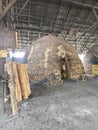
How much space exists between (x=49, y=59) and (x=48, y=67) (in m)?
0.59

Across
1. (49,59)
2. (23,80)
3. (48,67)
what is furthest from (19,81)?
(49,59)

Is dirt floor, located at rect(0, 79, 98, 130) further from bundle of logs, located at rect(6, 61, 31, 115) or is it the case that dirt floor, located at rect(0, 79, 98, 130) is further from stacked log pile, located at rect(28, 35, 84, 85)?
stacked log pile, located at rect(28, 35, 84, 85)

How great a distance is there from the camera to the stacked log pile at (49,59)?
26.9 ft

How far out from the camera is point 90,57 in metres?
13.8

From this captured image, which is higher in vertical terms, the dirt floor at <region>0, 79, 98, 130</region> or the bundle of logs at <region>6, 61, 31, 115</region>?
the bundle of logs at <region>6, 61, 31, 115</region>

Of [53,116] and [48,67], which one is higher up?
[48,67]

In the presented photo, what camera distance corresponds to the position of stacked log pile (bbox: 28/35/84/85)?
8.20 meters

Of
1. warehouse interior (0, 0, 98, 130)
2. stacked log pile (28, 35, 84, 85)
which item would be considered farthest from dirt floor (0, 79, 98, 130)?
stacked log pile (28, 35, 84, 85)

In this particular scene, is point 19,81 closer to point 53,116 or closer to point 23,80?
point 23,80

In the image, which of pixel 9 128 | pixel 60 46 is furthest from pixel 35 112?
pixel 60 46

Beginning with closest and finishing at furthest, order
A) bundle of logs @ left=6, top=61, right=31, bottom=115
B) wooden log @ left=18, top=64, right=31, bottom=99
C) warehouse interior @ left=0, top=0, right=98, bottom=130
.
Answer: warehouse interior @ left=0, top=0, right=98, bottom=130 → bundle of logs @ left=6, top=61, right=31, bottom=115 → wooden log @ left=18, top=64, right=31, bottom=99

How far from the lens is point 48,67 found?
8.27 m

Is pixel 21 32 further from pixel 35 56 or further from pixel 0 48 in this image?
pixel 0 48

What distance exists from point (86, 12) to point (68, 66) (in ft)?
16.2
